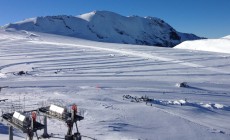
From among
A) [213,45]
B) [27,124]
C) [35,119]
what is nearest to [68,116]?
[35,119]

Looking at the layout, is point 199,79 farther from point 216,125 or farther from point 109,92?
point 216,125

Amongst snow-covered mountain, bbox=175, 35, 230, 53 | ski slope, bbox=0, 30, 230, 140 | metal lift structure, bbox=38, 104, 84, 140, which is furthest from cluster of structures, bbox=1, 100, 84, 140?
snow-covered mountain, bbox=175, 35, 230, 53

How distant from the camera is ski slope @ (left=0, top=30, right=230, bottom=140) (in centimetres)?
1995

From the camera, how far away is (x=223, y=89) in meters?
32.1

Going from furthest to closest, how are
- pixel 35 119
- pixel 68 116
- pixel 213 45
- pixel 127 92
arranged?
pixel 213 45
pixel 127 92
pixel 68 116
pixel 35 119

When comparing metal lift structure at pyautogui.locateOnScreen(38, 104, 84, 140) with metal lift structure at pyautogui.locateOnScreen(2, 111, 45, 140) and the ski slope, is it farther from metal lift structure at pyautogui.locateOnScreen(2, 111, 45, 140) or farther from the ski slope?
the ski slope

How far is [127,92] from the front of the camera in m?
29.1

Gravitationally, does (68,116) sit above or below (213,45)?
below

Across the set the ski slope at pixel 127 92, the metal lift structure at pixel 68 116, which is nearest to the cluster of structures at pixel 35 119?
the metal lift structure at pixel 68 116

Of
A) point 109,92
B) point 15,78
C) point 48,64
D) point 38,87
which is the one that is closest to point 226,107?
point 109,92

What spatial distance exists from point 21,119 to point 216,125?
12.7 metres

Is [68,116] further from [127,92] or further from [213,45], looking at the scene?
[213,45]

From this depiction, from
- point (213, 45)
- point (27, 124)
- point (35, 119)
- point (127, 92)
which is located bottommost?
point (127, 92)

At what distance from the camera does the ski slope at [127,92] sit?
1995 centimetres
